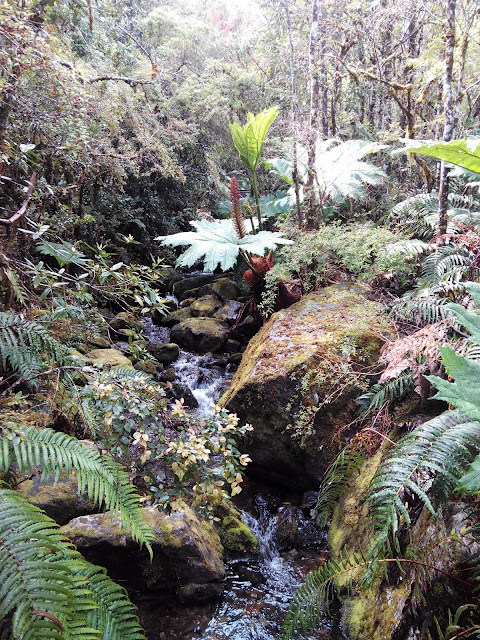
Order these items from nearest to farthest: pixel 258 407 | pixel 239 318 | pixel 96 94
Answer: pixel 258 407 → pixel 96 94 → pixel 239 318

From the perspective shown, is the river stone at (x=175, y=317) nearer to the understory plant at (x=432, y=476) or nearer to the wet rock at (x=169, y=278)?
the wet rock at (x=169, y=278)

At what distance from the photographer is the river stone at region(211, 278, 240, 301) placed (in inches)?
297

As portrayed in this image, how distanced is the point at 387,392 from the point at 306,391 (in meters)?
0.70

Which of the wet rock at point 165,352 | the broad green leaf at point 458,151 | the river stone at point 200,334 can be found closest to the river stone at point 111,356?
the wet rock at point 165,352

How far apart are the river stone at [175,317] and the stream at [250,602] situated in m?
4.18

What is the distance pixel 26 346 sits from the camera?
231 cm

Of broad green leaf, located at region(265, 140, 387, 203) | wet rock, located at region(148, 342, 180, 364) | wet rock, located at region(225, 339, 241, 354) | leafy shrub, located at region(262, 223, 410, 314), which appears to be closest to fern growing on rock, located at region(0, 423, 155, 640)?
leafy shrub, located at region(262, 223, 410, 314)

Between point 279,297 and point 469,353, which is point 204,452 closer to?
point 469,353

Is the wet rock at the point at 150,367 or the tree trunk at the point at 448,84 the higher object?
the tree trunk at the point at 448,84

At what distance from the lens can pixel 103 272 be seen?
254 centimetres

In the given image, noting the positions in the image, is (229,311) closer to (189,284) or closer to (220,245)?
(189,284)

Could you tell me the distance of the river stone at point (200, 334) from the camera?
6.19 meters

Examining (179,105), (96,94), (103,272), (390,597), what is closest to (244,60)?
(179,105)

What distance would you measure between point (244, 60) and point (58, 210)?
9221mm
